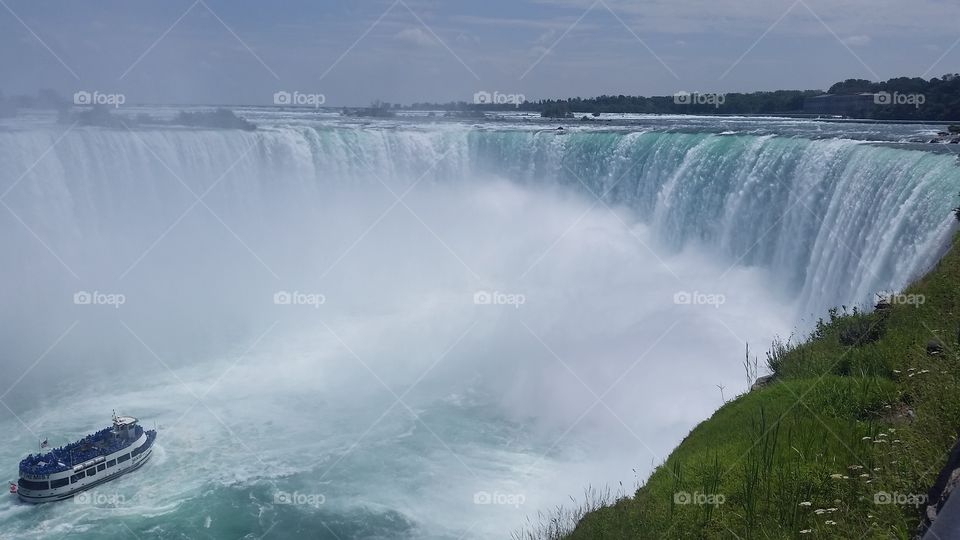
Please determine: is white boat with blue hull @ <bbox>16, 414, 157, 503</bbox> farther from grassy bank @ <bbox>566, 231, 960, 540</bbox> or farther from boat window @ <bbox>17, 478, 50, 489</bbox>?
grassy bank @ <bbox>566, 231, 960, 540</bbox>

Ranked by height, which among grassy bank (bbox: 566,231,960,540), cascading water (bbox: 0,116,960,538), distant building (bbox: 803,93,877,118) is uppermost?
distant building (bbox: 803,93,877,118)

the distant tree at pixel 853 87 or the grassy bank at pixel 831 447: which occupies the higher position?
the distant tree at pixel 853 87

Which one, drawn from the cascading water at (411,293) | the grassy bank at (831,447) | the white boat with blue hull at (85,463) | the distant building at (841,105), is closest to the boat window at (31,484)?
the white boat with blue hull at (85,463)

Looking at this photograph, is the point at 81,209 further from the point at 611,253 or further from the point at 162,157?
the point at 611,253

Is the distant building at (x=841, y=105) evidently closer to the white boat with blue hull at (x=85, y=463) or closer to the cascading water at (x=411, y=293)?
the cascading water at (x=411, y=293)

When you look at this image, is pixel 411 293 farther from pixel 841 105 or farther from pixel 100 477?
pixel 841 105

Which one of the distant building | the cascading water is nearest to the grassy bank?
the cascading water
